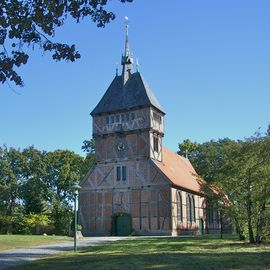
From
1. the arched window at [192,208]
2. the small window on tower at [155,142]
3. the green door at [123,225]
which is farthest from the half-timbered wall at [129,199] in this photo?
the arched window at [192,208]

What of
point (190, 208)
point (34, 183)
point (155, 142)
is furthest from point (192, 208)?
point (34, 183)

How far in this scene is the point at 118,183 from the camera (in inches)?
1725

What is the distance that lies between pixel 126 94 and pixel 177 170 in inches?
403

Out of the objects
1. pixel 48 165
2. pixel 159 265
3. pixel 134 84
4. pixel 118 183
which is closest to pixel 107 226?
pixel 118 183

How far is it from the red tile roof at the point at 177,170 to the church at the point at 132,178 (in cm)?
14

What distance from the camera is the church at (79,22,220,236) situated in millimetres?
41656

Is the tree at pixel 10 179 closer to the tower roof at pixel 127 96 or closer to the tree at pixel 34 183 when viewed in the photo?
the tree at pixel 34 183

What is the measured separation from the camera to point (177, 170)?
49.1 meters

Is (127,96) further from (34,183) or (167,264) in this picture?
(167,264)

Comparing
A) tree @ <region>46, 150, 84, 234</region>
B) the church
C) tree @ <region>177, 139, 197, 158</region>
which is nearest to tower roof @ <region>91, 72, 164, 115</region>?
the church

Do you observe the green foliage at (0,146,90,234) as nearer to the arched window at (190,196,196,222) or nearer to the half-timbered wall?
the half-timbered wall

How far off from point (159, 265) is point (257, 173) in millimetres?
12232

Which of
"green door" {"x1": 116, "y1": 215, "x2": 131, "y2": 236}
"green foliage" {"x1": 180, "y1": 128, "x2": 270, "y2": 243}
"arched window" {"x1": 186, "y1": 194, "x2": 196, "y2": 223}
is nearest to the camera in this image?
"green foliage" {"x1": 180, "y1": 128, "x2": 270, "y2": 243}

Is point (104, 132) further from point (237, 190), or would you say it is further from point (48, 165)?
point (237, 190)
